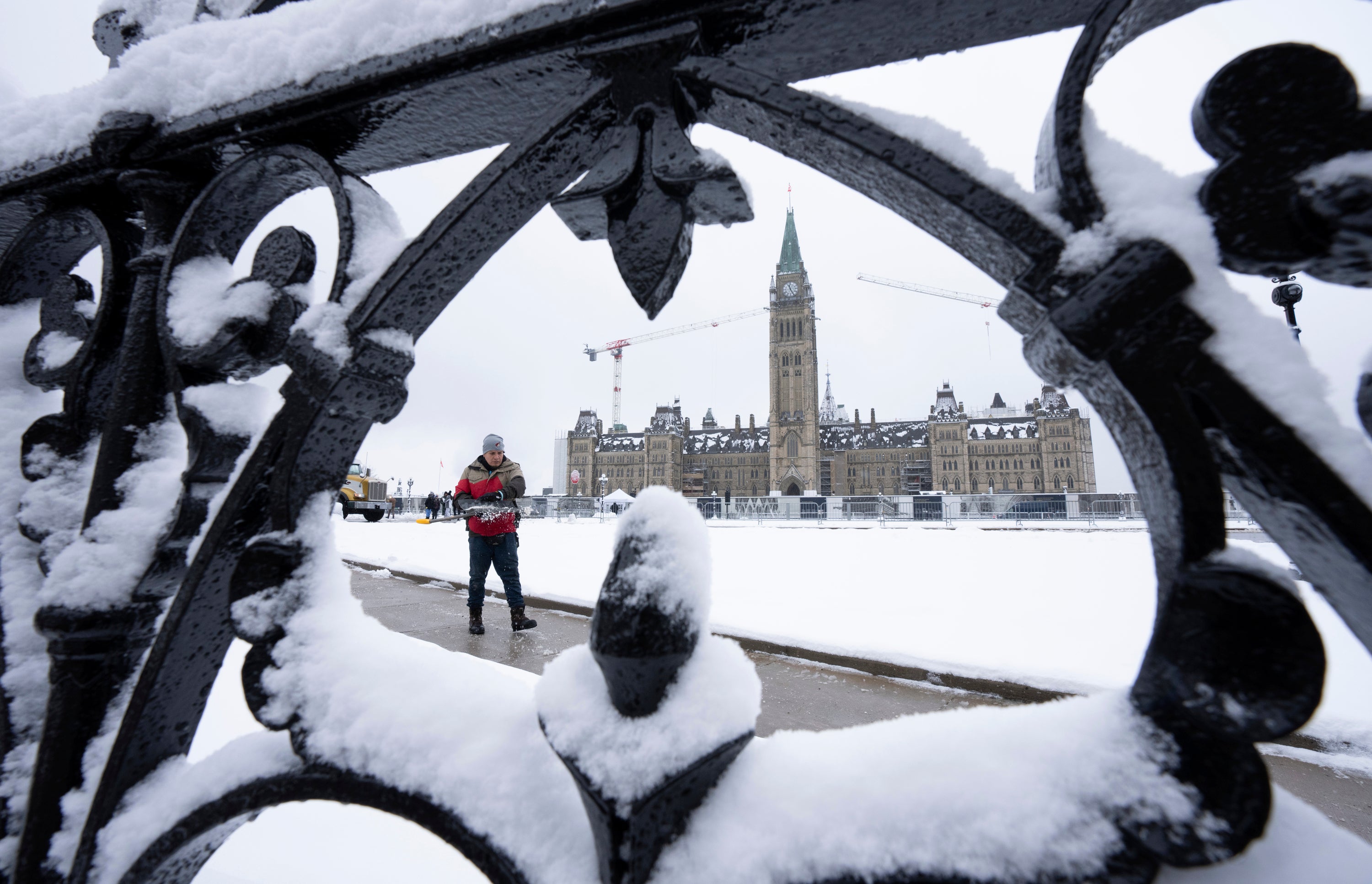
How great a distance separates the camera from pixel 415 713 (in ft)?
2.27

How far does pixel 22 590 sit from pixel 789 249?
73.3 metres

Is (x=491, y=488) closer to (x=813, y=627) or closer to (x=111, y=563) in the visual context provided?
(x=813, y=627)

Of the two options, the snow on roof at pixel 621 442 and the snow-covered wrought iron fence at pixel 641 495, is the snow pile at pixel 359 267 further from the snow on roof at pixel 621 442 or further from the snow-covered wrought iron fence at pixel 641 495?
the snow on roof at pixel 621 442

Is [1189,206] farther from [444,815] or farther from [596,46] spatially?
[444,815]

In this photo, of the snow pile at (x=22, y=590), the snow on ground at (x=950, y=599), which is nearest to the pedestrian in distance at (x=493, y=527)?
the snow on ground at (x=950, y=599)

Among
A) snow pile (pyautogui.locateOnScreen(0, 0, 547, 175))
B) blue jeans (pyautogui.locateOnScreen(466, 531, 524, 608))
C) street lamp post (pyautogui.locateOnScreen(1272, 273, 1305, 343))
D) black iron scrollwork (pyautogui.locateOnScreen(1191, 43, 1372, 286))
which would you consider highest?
street lamp post (pyautogui.locateOnScreen(1272, 273, 1305, 343))

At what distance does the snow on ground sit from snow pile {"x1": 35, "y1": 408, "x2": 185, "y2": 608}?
1.27m

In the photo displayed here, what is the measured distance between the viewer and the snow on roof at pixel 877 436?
2493 inches

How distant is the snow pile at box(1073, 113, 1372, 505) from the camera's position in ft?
1.40

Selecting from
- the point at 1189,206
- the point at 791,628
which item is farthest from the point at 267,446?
the point at 791,628

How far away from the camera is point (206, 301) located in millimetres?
872

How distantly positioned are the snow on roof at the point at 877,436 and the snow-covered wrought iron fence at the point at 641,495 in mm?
66233

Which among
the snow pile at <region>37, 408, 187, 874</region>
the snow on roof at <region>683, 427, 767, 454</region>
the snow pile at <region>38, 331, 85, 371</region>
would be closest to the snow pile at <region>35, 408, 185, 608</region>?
the snow pile at <region>37, 408, 187, 874</region>

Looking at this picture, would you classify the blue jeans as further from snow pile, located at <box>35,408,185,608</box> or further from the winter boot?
snow pile, located at <box>35,408,185,608</box>
